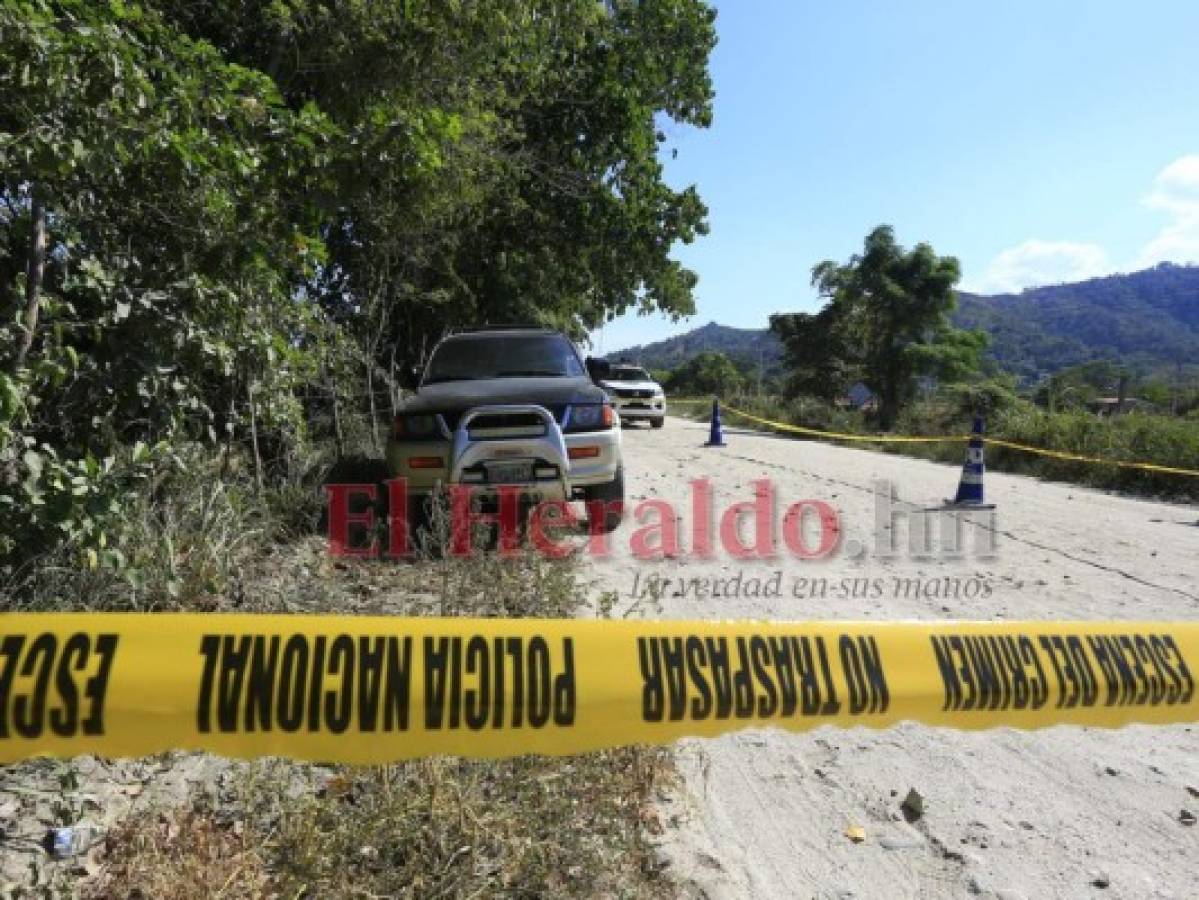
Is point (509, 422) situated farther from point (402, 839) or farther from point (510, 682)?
point (510, 682)

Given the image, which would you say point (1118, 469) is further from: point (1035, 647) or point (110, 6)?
point (110, 6)

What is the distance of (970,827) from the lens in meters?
2.55

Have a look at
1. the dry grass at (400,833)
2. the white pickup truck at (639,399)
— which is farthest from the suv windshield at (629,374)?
the dry grass at (400,833)

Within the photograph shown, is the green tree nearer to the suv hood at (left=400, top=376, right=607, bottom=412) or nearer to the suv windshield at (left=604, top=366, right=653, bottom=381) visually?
the suv windshield at (left=604, top=366, right=653, bottom=381)

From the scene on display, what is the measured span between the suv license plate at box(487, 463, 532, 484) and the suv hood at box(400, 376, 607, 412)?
1.70 feet

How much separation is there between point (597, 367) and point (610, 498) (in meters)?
1.65

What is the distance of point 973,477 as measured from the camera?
8.41 m

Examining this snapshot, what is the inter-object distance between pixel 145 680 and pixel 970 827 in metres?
2.58

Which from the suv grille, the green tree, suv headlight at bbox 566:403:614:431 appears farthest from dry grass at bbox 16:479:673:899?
the green tree

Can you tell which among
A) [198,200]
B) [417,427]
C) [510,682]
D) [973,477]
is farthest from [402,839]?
[973,477]

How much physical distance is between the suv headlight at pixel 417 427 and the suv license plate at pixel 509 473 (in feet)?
1.83

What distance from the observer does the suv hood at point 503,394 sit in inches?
216

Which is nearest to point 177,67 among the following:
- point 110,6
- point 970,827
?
point 110,6

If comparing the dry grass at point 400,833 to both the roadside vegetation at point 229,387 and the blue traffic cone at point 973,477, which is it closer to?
the roadside vegetation at point 229,387
